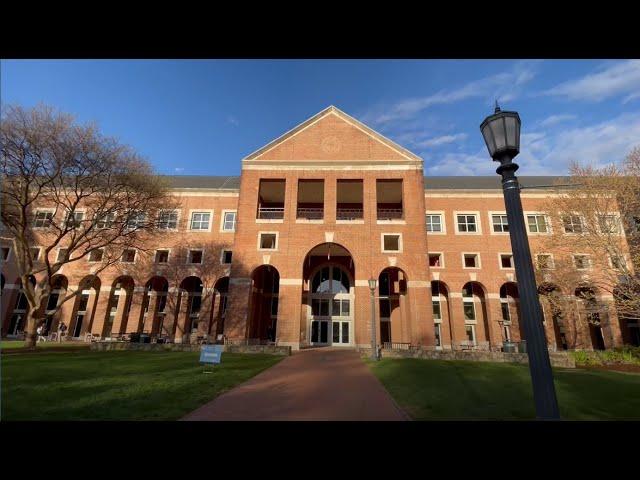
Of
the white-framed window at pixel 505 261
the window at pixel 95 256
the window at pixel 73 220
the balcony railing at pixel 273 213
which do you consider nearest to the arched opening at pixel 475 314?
the white-framed window at pixel 505 261

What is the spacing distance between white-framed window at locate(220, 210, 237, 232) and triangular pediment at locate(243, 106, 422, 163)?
8877 mm

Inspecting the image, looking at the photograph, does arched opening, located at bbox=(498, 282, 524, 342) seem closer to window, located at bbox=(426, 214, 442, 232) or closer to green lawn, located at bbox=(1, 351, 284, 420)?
window, located at bbox=(426, 214, 442, 232)

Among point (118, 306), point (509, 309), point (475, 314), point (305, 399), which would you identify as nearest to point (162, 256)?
point (118, 306)

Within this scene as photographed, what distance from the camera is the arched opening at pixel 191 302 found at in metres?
33.2

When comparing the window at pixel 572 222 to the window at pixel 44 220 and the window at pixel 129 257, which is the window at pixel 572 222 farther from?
the window at pixel 129 257

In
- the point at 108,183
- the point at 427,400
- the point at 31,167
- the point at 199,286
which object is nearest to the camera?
the point at 427,400

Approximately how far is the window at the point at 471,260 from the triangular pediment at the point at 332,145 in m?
12.1

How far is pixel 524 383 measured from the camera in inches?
432

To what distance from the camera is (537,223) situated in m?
32.4

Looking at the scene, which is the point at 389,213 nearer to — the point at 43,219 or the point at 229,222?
the point at 229,222
